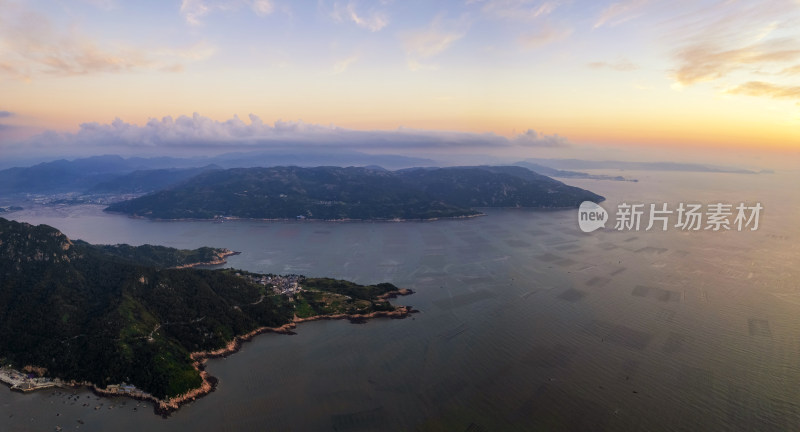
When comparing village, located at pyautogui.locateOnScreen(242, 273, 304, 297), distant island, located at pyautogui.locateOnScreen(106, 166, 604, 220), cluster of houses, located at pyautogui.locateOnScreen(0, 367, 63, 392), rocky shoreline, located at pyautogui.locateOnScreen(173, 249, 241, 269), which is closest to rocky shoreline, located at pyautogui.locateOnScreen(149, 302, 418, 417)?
village, located at pyautogui.locateOnScreen(242, 273, 304, 297)

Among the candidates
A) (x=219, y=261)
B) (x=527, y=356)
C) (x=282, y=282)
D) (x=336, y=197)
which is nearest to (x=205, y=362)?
(x=282, y=282)

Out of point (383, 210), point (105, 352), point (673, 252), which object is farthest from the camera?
point (383, 210)

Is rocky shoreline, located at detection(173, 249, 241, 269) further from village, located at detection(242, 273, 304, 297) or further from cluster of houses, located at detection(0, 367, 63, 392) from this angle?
cluster of houses, located at detection(0, 367, 63, 392)

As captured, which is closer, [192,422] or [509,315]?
[192,422]

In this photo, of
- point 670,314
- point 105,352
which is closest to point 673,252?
point 670,314

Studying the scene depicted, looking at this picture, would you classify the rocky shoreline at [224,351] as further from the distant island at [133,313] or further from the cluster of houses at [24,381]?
the cluster of houses at [24,381]

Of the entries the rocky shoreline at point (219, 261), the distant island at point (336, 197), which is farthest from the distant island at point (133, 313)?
the distant island at point (336, 197)

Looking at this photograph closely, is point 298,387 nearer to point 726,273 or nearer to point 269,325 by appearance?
point 269,325
